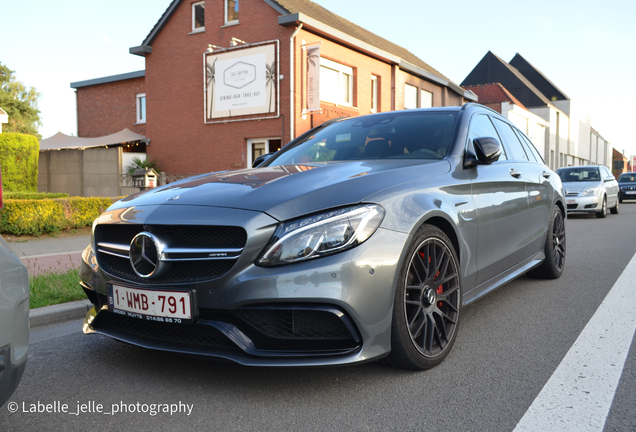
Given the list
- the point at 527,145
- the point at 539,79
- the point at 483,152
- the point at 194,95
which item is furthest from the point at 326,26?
the point at 539,79

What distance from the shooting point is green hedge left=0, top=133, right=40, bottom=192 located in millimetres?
14305

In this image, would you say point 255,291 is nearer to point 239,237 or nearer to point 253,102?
point 239,237

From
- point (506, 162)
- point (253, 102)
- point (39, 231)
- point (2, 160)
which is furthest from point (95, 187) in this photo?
point (506, 162)

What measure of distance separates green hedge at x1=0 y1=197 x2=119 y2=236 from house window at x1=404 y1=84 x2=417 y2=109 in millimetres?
15874

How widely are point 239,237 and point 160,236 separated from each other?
0.42 metres

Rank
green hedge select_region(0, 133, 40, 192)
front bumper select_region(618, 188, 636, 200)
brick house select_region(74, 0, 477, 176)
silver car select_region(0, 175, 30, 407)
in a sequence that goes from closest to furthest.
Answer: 1. silver car select_region(0, 175, 30, 407)
2. green hedge select_region(0, 133, 40, 192)
3. brick house select_region(74, 0, 477, 176)
4. front bumper select_region(618, 188, 636, 200)

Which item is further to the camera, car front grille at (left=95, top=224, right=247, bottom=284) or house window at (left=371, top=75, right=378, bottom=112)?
house window at (left=371, top=75, right=378, bottom=112)

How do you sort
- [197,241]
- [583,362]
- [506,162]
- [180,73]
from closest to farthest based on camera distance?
[197,241], [583,362], [506,162], [180,73]

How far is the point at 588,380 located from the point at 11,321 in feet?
8.42

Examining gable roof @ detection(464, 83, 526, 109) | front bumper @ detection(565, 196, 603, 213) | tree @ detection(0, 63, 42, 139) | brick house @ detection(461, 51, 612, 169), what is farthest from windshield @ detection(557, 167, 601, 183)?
tree @ detection(0, 63, 42, 139)

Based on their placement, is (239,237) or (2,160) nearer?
(239,237)

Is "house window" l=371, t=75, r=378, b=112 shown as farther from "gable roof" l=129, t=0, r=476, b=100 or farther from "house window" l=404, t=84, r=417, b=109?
"house window" l=404, t=84, r=417, b=109

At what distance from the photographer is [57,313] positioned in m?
4.11

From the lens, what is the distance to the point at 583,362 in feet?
9.77
